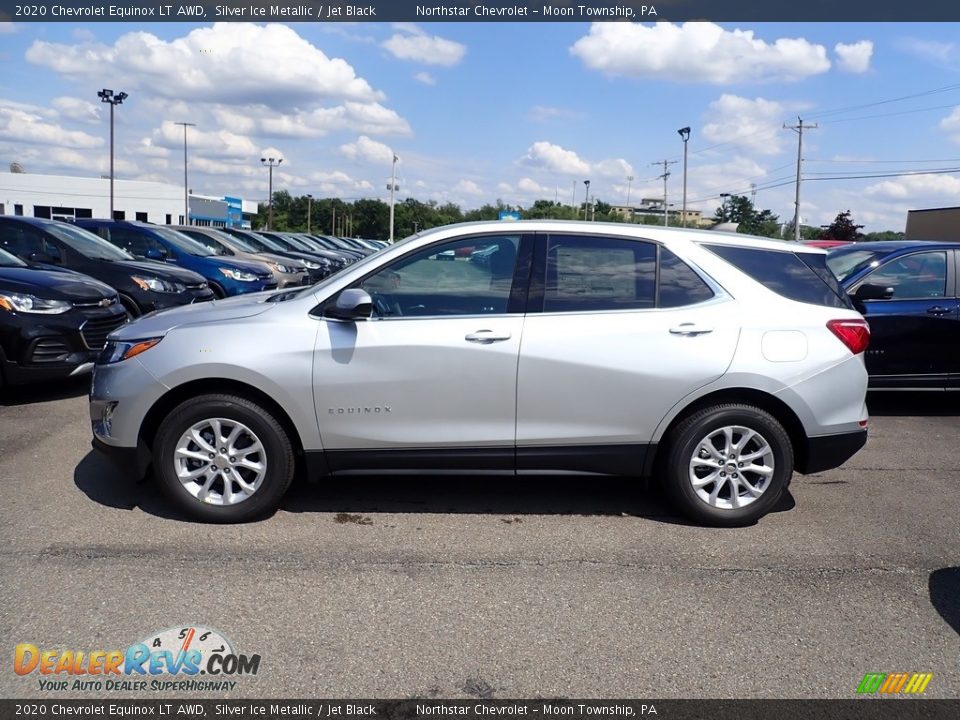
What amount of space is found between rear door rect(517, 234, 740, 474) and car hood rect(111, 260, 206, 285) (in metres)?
7.36

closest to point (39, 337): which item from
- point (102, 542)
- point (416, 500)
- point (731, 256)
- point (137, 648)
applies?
point (102, 542)

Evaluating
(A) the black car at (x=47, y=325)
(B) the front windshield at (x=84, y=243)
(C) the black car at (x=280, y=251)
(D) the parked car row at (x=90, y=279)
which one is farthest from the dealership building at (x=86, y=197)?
(A) the black car at (x=47, y=325)

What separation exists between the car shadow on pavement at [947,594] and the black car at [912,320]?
367 centimetres

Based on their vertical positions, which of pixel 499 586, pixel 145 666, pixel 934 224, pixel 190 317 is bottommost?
pixel 145 666

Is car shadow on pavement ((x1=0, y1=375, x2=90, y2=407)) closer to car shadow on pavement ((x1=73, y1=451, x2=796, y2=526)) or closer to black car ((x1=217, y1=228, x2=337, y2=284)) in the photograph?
car shadow on pavement ((x1=73, y1=451, x2=796, y2=526))

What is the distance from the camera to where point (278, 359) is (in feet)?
14.4

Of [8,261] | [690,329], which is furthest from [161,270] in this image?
[690,329]

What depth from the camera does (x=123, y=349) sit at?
4.61 m

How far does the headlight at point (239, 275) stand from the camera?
1304 centimetres

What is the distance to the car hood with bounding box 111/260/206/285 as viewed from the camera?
10.2m

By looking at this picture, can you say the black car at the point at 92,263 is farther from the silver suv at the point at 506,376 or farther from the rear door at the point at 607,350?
the rear door at the point at 607,350

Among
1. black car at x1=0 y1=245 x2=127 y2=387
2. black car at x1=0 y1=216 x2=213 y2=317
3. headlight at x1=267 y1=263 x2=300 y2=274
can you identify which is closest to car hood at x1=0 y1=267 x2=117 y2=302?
black car at x1=0 y1=245 x2=127 y2=387

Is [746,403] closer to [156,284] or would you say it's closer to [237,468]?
[237,468]

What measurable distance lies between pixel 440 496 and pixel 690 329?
6.37ft
